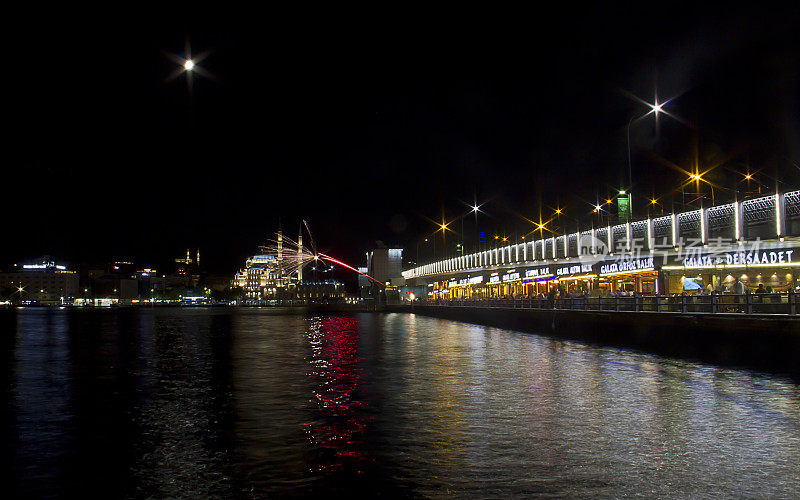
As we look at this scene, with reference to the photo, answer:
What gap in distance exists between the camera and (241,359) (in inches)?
975

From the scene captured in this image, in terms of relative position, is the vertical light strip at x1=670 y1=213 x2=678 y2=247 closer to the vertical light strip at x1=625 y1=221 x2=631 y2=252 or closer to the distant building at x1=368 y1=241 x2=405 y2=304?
the vertical light strip at x1=625 y1=221 x2=631 y2=252

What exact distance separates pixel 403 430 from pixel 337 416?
5.81 feet

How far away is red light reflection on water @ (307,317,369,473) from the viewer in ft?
30.1

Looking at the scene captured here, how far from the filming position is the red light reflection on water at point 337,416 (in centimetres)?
916

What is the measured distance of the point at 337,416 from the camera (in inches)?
491

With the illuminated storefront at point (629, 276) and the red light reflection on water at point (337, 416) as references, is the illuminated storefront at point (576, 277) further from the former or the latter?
the red light reflection on water at point (337, 416)

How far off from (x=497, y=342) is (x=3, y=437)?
2445cm

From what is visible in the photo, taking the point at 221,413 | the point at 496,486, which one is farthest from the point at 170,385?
the point at 496,486

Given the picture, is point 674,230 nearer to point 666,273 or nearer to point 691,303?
point 666,273

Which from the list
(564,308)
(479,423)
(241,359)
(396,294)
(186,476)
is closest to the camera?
(186,476)

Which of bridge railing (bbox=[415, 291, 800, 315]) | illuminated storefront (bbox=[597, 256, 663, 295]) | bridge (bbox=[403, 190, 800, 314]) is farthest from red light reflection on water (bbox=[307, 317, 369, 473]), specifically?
A: illuminated storefront (bbox=[597, 256, 663, 295])

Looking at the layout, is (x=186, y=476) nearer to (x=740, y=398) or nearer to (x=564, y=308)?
(x=740, y=398)

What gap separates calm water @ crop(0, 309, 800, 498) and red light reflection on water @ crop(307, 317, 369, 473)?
5 cm

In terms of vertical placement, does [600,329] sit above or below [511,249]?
below
